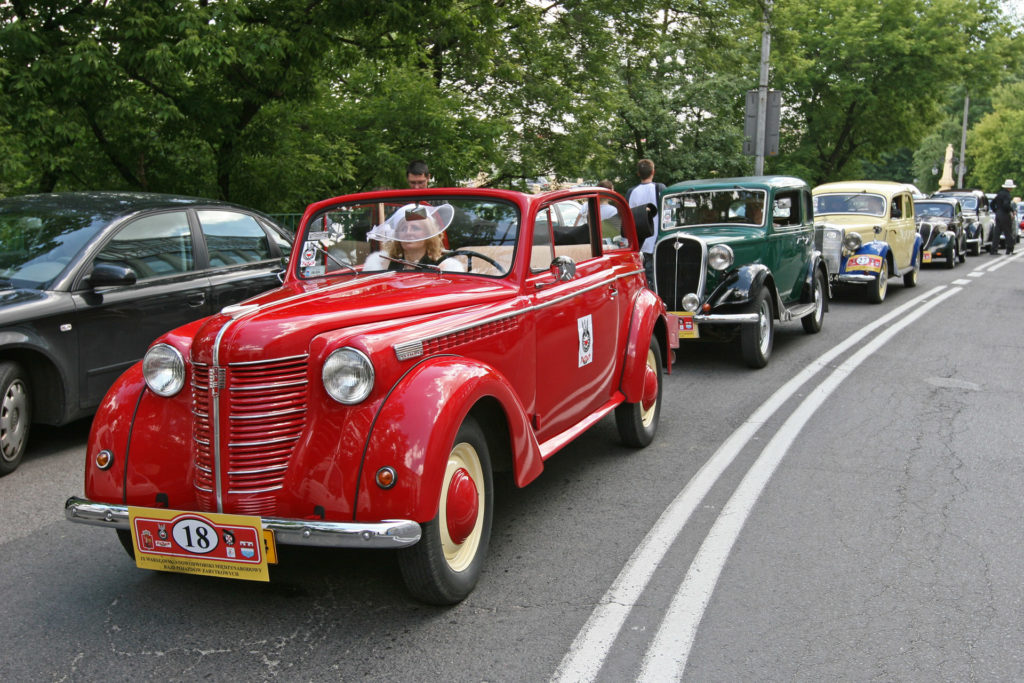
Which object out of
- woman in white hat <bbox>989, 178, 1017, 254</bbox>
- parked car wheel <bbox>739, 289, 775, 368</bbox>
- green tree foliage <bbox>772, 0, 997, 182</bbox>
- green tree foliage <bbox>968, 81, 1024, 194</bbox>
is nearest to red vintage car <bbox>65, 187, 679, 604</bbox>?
parked car wheel <bbox>739, 289, 775, 368</bbox>

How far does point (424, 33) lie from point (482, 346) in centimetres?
872

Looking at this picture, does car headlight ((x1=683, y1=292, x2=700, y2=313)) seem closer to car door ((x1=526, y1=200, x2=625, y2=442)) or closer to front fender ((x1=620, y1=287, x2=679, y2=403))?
front fender ((x1=620, y1=287, x2=679, y2=403))

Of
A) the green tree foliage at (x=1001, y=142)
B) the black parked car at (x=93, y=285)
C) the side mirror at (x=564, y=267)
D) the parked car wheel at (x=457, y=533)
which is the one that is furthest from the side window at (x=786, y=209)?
the green tree foliage at (x=1001, y=142)

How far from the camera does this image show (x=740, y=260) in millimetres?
9625

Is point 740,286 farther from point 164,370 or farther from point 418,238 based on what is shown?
point 164,370

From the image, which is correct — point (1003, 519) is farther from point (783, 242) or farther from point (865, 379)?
point (783, 242)

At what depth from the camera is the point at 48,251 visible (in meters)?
6.32

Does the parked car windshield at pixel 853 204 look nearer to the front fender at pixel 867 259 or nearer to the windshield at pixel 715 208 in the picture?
the front fender at pixel 867 259

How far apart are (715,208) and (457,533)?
7390 millimetres

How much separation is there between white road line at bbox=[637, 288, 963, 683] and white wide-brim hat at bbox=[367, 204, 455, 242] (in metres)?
2.08

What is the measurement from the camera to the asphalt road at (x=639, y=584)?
334cm

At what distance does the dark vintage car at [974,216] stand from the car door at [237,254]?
23144mm

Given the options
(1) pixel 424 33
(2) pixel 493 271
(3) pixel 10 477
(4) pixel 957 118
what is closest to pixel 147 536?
(2) pixel 493 271

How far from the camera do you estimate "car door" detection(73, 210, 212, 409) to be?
617 centimetres
